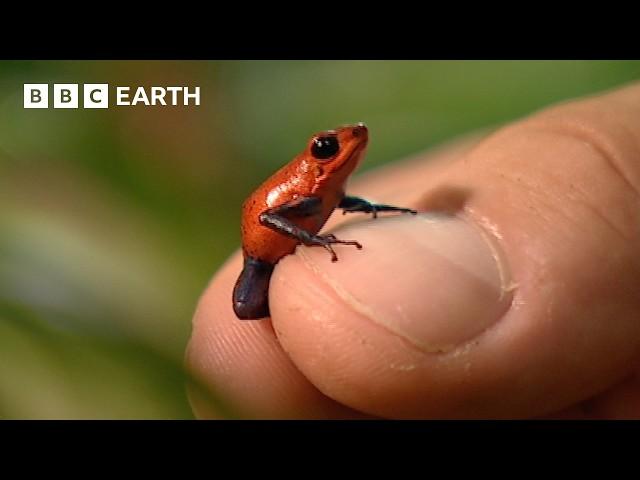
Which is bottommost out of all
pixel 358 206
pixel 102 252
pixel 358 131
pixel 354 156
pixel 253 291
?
pixel 253 291

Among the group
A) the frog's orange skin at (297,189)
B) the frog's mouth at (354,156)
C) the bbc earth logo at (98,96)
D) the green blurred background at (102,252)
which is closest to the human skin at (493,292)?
the frog's orange skin at (297,189)

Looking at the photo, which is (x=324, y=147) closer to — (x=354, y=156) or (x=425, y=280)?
(x=354, y=156)

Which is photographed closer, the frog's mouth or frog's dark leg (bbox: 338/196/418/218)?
the frog's mouth

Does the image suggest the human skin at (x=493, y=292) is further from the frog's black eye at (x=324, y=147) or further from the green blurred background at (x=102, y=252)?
the green blurred background at (x=102, y=252)

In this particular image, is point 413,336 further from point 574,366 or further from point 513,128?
point 513,128

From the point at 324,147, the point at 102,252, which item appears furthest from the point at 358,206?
the point at 102,252

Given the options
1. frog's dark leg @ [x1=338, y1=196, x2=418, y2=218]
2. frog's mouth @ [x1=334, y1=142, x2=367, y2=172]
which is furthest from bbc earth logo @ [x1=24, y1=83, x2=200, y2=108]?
frog's dark leg @ [x1=338, y1=196, x2=418, y2=218]

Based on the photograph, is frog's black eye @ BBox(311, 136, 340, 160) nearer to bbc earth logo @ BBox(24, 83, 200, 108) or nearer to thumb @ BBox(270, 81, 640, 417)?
thumb @ BBox(270, 81, 640, 417)
